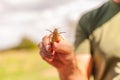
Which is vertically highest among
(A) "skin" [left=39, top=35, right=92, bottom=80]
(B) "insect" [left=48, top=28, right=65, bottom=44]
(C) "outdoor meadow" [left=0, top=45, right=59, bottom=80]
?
(B) "insect" [left=48, top=28, right=65, bottom=44]

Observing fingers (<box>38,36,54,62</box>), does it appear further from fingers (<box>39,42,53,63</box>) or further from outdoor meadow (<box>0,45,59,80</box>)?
outdoor meadow (<box>0,45,59,80</box>)

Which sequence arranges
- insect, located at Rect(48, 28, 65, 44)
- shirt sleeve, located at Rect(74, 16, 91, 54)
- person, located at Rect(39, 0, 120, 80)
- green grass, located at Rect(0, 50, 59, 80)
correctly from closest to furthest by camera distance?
insect, located at Rect(48, 28, 65, 44), person, located at Rect(39, 0, 120, 80), shirt sleeve, located at Rect(74, 16, 91, 54), green grass, located at Rect(0, 50, 59, 80)

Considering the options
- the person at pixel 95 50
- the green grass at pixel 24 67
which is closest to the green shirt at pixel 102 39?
the person at pixel 95 50

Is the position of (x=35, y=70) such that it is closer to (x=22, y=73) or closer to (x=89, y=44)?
(x=22, y=73)

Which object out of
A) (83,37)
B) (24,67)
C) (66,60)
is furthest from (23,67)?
(66,60)

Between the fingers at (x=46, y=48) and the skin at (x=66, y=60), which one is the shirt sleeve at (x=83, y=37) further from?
the fingers at (x=46, y=48)

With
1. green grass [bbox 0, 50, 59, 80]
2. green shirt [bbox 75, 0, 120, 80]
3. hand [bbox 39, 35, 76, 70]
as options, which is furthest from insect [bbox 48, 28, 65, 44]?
green grass [bbox 0, 50, 59, 80]
